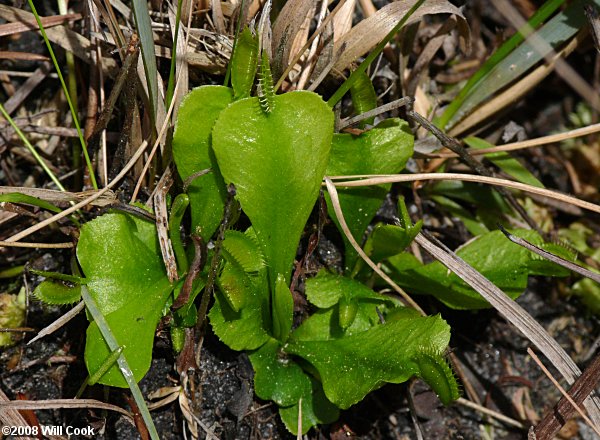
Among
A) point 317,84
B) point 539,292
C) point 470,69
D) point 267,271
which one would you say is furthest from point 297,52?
point 539,292

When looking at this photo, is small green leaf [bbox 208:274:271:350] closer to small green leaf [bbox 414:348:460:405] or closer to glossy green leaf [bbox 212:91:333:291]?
glossy green leaf [bbox 212:91:333:291]

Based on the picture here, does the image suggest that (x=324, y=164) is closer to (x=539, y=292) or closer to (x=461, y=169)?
(x=461, y=169)

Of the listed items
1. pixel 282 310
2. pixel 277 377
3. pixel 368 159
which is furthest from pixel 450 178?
pixel 277 377

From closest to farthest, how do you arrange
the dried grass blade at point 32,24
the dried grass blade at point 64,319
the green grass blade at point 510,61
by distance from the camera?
the dried grass blade at point 64,319 → the dried grass blade at point 32,24 → the green grass blade at point 510,61

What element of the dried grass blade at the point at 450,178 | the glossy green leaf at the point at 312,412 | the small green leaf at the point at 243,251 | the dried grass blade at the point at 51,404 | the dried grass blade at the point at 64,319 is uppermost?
the dried grass blade at the point at 450,178

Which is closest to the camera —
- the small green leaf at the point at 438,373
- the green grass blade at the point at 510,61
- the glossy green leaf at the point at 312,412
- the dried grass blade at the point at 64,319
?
the small green leaf at the point at 438,373

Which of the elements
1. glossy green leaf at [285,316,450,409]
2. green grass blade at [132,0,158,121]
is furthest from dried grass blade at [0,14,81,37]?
glossy green leaf at [285,316,450,409]

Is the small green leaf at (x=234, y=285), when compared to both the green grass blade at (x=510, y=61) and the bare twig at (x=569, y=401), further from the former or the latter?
the green grass blade at (x=510, y=61)

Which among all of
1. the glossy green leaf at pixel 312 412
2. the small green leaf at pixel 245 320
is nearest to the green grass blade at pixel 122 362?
the small green leaf at pixel 245 320
